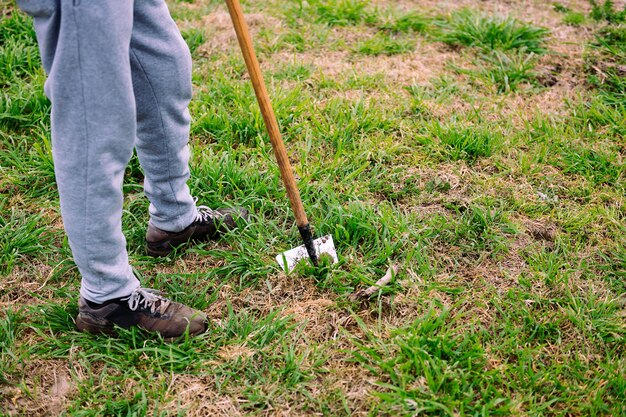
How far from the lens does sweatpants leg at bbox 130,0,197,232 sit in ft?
6.57

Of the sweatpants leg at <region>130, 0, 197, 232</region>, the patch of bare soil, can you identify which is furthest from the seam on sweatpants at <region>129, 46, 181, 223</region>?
the patch of bare soil

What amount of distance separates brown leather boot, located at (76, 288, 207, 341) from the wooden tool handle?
23.9 inches

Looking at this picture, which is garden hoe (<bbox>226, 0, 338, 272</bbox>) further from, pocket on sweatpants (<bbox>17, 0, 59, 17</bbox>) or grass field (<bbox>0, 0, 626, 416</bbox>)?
pocket on sweatpants (<bbox>17, 0, 59, 17</bbox>)

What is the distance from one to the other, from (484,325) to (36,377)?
70.8 inches

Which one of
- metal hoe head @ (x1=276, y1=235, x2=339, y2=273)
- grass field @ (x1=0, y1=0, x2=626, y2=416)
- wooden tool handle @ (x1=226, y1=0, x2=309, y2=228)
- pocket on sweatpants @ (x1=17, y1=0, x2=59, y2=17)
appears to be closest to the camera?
pocket on sweatpants @ (x1=17, y1=0, x2=59, y2=17)

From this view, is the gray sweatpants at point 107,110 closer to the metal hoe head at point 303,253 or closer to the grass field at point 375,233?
the grass field at point 375,233

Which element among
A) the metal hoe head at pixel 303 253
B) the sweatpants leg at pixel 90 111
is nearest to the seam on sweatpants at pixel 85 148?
the sweatpants leg at pixel 90 111

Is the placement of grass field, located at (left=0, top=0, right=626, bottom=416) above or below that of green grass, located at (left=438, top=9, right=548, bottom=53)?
below

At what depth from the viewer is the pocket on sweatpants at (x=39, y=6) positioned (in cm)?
159

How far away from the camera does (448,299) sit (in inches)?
97.7

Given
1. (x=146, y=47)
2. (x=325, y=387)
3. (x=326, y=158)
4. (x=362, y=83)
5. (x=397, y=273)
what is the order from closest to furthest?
(x=146, y=47) < (x=325, y=387) < (x=397, y=273) < (x=326, y=158) < (x=362, y=83)

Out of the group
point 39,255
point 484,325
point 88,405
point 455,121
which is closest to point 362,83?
point 455,121

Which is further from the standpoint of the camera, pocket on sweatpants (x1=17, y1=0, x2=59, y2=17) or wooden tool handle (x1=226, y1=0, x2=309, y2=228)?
wooden tool handle (x1=226, y1=0, x2=309, y2=228)

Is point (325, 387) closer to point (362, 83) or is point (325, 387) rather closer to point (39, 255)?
point (39, 255)
